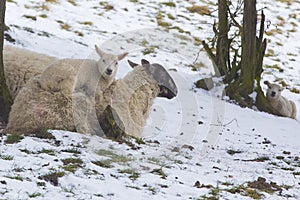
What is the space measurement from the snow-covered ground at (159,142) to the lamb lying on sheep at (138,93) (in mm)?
364

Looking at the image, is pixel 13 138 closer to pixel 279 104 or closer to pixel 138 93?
pixel 138 93

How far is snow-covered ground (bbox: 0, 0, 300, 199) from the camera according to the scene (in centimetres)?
518

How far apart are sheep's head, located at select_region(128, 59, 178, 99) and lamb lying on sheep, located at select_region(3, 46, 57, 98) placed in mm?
1710

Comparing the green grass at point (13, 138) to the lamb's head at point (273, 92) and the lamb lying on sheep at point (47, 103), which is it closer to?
the lamb lying on sheep at point (47, 103)

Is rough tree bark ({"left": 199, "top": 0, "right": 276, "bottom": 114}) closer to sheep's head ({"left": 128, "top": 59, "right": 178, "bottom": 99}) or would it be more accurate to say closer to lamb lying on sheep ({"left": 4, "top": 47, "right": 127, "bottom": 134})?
sheep's head ({"left": 128, "top": 59, "right": 178, "bottom": 99})

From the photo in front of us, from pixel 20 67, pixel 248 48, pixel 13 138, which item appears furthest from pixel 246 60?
pixel 13 138

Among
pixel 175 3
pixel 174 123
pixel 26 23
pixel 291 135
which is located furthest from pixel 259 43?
pixel 175 3

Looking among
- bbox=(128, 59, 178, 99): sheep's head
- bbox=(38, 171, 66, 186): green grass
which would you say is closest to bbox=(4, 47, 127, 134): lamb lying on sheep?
bbox=(128, 59, 178, 99): sheep's head

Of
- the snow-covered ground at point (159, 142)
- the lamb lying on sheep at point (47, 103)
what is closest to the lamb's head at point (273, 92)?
the snow-covered ground at point (159, 142)

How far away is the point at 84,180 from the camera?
16.8ft

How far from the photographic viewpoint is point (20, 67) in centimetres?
788

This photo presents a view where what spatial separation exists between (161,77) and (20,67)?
8.26 feet

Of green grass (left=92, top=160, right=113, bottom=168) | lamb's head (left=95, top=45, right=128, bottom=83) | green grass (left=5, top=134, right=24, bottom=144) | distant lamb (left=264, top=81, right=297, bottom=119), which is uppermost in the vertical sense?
lamb's head (left=95, top=45, right=128, bottom=83)

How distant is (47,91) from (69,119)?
1.74ft
